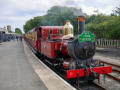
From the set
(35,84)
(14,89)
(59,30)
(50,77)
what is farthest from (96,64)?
(59,30)

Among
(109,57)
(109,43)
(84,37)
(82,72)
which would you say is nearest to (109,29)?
(109,43)

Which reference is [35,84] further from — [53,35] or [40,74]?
[53,35]

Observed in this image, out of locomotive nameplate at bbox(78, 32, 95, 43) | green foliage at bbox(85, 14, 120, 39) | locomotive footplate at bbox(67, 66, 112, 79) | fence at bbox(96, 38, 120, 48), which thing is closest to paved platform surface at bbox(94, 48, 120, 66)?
locomotive footplate at bbox(67, 66, 112, 79)

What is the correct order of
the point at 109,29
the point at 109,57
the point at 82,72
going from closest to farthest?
the point at 82,72, the point at 109,57, the point at 109,29

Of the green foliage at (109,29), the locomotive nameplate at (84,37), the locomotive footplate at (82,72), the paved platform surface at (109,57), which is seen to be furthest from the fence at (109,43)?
the locomotive nameplate at (84,37)

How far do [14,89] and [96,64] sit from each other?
3.42m

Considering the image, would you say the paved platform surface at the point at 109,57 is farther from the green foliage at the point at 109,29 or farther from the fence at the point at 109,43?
the green foliage at the point at 109,29

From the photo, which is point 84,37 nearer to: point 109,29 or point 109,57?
point 109,57

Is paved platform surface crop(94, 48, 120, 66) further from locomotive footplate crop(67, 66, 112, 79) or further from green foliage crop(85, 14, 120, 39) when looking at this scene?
green foliage crop(85, 14, 120, 39)

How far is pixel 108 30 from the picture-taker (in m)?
25.1

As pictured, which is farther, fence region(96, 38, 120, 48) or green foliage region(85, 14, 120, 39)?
fence region(96, 38, 120, 48)

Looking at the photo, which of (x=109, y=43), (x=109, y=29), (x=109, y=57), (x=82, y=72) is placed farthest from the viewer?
(x=109, y=43)

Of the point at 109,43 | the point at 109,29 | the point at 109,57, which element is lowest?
the point at 109,57

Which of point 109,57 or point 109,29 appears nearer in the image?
point 109,57
